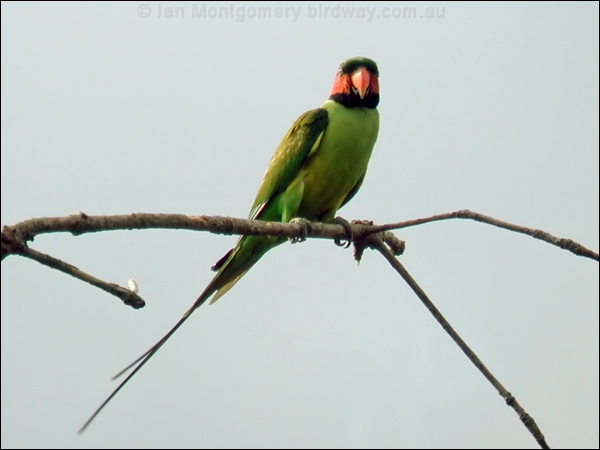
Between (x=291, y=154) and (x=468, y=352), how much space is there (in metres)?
2.61

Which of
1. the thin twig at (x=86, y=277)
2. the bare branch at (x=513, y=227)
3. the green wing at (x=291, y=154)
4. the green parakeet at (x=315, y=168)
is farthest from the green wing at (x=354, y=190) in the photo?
the thin twig at (x=86, y=277)

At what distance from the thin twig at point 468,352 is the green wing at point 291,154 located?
1.61 meters

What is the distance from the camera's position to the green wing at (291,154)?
5.50m

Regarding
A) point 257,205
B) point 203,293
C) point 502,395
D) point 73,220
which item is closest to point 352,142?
point 257,205

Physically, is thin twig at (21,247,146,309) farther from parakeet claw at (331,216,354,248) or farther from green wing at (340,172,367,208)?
green wing at (340,172,367,208)

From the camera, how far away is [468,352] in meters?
3.29

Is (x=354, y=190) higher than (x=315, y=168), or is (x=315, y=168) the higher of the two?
(x=315, y=168)

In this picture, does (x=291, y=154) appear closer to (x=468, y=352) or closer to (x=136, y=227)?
(x=468, y=352)

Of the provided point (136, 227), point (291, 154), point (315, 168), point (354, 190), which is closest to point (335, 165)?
point (315, 168)

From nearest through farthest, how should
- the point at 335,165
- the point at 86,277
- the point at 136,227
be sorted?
the point at 86,277 < the point at 136,227 < the point at 335,165

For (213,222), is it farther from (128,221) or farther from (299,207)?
(299,207)

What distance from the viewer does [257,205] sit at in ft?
18.6

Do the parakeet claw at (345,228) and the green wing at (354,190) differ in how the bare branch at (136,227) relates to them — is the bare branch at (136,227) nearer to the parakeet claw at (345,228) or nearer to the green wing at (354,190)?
the parakeet claw at (345,228)

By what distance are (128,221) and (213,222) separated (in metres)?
0.50
